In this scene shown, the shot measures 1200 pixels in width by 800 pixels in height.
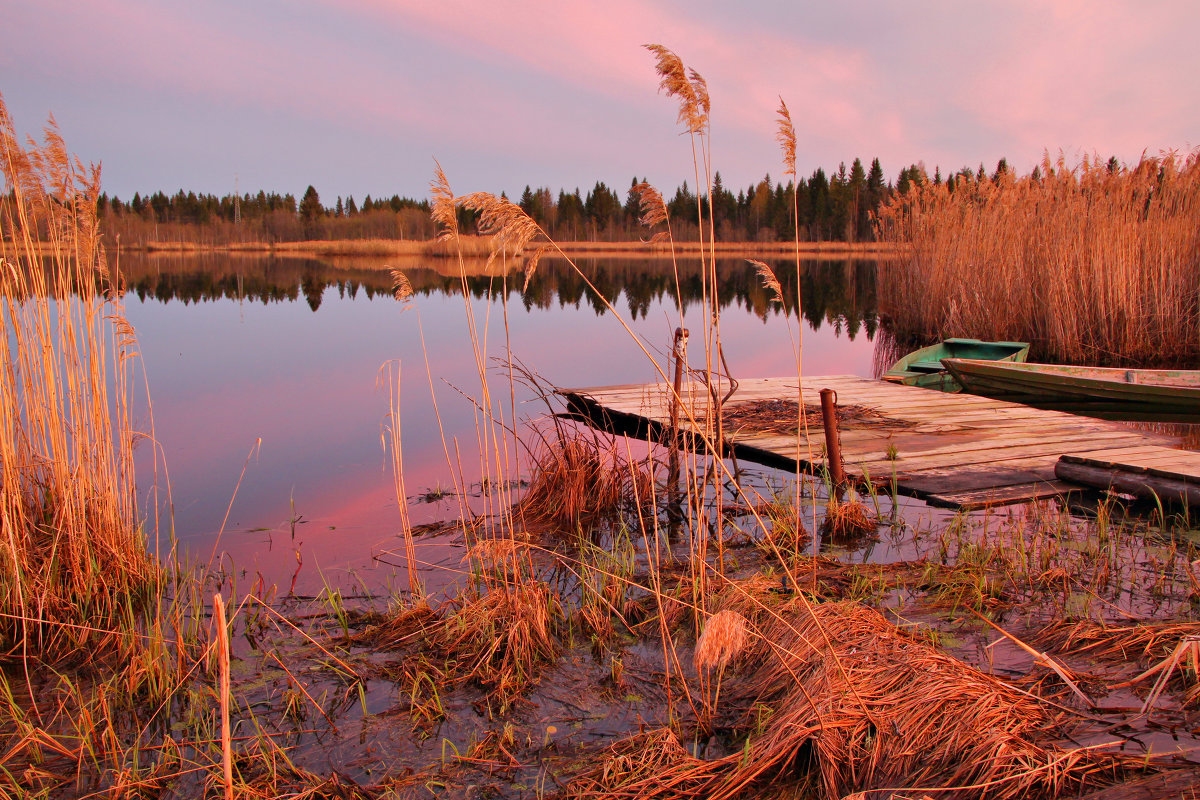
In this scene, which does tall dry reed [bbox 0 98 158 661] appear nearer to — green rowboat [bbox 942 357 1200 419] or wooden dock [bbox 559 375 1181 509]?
wooden dock [bbox 559 375 1181 509]

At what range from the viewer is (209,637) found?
2941 millimetres

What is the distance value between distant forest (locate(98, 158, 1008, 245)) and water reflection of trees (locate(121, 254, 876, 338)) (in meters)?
11.9

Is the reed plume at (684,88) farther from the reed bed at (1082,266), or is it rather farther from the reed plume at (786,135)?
the reed bed at (1082,266)

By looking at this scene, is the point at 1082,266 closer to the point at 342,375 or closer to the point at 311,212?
the point at 342,375

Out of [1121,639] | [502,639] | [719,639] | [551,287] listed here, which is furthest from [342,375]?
[551,287]

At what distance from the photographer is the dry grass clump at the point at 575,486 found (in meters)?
4.77

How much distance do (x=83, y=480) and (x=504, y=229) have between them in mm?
2193

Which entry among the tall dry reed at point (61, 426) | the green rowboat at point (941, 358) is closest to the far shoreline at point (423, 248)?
the green rowboat at point (941, 358)

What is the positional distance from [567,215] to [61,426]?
64.9 meters

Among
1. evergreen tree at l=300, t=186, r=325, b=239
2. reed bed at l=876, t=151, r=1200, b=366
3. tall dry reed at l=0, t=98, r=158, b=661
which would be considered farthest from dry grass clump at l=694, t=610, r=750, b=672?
evergreen tree at l=300, t=186, r=325, b=239

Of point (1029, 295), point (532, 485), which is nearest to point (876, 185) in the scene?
point (1029, 295)

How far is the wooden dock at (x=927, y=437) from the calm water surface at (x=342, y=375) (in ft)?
3.35

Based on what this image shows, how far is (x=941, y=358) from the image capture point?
8477 millimetres

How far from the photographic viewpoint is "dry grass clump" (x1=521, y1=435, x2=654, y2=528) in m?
4.77
